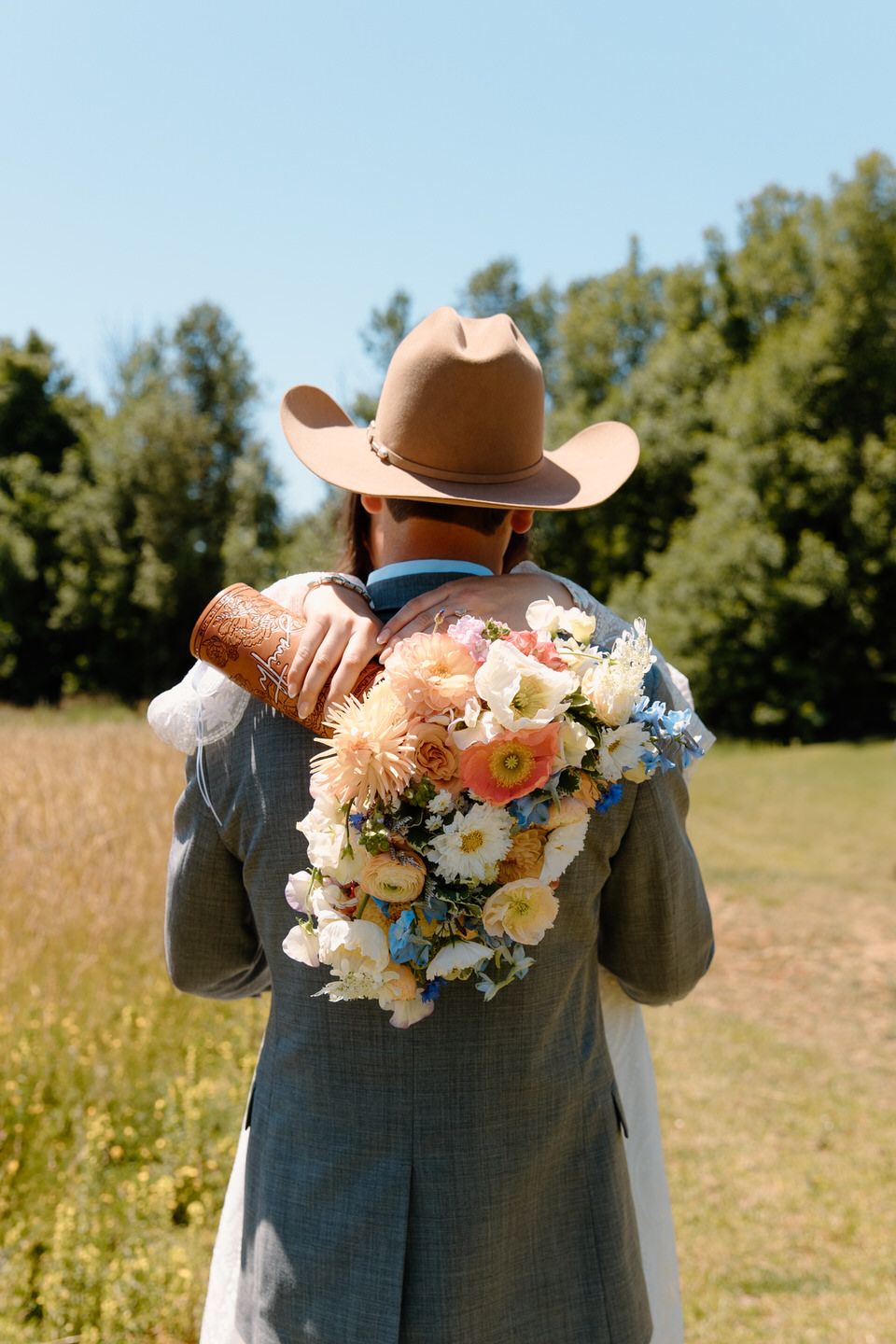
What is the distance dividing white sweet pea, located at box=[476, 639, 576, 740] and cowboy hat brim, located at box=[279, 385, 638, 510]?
397mm

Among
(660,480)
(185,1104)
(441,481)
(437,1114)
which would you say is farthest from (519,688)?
(660,480)

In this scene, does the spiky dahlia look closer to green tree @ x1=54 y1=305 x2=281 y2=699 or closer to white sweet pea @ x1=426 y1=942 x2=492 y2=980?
white sweet pea @ x1=426 y1=942 x2=492 y2=980

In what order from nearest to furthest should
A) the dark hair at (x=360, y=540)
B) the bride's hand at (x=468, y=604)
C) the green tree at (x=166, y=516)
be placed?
the bride's hand at (x=468, y=604), the dark hair at (x=360, y=540), the green tree at (x=166, y=516)

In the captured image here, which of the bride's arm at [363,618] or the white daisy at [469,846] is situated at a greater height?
the bride's arm at [363,618]

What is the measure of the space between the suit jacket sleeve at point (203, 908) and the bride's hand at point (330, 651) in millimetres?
291

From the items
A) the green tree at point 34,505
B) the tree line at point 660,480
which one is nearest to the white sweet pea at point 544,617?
the tree line at point 660,480

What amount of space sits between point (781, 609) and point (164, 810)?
18.6 metres

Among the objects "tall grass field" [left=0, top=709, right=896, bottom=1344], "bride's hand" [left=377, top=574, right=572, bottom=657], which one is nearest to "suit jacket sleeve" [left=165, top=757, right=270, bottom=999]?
"bride's hand" [left=377, top=574, right=572, bottom=657]

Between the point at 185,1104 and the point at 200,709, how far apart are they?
2650 mm

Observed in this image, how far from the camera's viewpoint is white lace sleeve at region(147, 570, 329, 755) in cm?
147

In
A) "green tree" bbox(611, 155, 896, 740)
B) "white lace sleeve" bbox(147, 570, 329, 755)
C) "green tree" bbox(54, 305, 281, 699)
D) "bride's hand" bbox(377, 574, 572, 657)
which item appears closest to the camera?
"bride's hand" bbox(377, 574, 572, 657)

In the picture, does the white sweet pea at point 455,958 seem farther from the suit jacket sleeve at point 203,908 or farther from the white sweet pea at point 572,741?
the suit jacket sleeve at point 203,908

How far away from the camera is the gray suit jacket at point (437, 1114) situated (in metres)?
1.34

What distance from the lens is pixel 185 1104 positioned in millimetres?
3547
